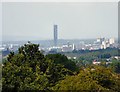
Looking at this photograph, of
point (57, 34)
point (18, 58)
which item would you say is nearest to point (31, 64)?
point (18, 58)

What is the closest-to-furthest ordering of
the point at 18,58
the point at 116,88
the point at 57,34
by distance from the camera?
the point at 116,88 < the point at 18,58 < the point at 57,34

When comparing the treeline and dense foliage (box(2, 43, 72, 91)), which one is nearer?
the treeline

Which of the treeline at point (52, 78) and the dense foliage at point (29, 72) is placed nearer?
the treeline at point (52, 78)

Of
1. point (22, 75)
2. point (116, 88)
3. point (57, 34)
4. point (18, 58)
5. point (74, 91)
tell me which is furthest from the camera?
point (57, 34)

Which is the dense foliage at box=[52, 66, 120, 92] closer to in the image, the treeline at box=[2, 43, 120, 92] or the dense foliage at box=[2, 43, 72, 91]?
the treeline at box=[2, 43, 120, 92]

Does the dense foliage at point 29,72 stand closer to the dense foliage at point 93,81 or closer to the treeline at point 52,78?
the treeline at point 52,78

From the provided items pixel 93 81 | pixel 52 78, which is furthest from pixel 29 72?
pixel 93 81

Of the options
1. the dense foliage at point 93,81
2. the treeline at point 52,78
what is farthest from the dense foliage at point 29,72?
the dense foliage at point 93,81

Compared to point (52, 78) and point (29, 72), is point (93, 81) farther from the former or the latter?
point (52, 78)

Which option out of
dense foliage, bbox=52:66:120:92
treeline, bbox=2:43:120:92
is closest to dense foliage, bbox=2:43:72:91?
treeline, bbox=2:43:120:92

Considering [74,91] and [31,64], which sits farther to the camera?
[31,64]

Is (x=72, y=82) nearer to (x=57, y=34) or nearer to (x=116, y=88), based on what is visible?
(x=116, y=88)
